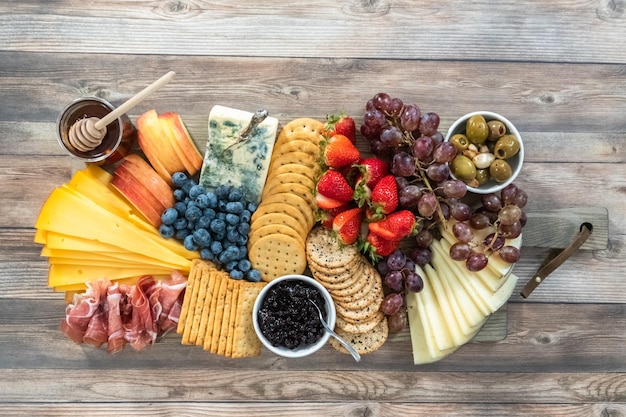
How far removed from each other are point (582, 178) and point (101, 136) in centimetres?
→ 146

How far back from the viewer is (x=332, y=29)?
1.68 meters

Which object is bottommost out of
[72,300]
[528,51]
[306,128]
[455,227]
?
[72,300]

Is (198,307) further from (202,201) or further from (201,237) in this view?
(202,201)

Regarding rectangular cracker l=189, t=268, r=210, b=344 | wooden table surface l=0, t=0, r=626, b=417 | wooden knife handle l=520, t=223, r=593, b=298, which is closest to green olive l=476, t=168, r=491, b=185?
wooden table surface l=0, t=0, r=626, b=417

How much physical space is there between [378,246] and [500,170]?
0.39 meters

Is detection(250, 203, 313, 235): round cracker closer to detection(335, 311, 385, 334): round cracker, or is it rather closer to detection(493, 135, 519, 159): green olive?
detection(335, 311, 385, 334): round cracker

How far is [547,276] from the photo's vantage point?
5.44 ft

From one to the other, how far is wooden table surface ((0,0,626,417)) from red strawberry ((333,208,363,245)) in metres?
0.38

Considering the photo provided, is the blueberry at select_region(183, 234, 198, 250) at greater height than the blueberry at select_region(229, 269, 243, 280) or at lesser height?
greater

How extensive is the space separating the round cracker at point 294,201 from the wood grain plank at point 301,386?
0.53m

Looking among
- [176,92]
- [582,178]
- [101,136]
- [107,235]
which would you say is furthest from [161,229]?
[582,178]

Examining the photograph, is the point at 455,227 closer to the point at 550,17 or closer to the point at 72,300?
the point at 550,17

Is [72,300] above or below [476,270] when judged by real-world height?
below

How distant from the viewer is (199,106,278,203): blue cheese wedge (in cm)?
154
